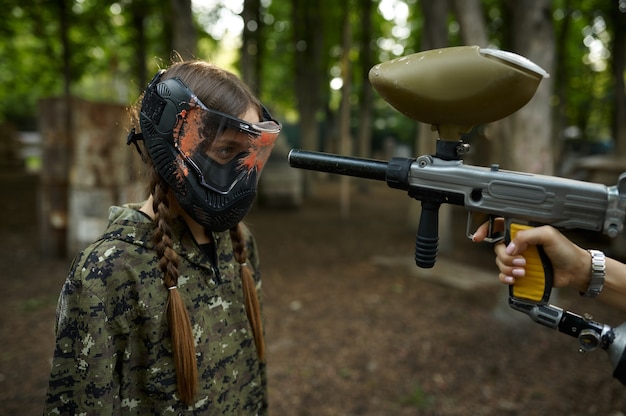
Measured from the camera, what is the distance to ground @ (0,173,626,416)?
3.84m

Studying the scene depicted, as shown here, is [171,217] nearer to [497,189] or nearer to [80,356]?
[80,356]

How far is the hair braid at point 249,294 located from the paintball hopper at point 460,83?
901mm

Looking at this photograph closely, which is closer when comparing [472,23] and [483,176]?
[483,176]

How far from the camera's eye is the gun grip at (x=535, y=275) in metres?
1.43

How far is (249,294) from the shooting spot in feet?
6.32

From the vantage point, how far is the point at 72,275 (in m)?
1.45

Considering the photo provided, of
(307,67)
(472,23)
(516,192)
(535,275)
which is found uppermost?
(472,23)

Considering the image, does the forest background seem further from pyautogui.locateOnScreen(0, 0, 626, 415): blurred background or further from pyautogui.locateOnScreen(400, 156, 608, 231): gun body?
pyautogui.locateOnScreen(400, 156, 608, 231): gun body

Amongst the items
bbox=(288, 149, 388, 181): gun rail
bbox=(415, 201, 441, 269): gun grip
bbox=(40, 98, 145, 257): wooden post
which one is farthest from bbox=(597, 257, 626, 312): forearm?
bbox=(40, 98, 145, 257): wooden post

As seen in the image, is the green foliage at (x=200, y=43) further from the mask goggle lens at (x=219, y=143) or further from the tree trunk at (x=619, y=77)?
the mask goggle lens at (x=219, y=143)

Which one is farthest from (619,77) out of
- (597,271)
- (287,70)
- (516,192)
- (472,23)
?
(287,70)

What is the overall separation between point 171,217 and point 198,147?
27 centimetres

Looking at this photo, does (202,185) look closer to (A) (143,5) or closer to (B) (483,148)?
(A) (143,5)

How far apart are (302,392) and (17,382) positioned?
245cm
